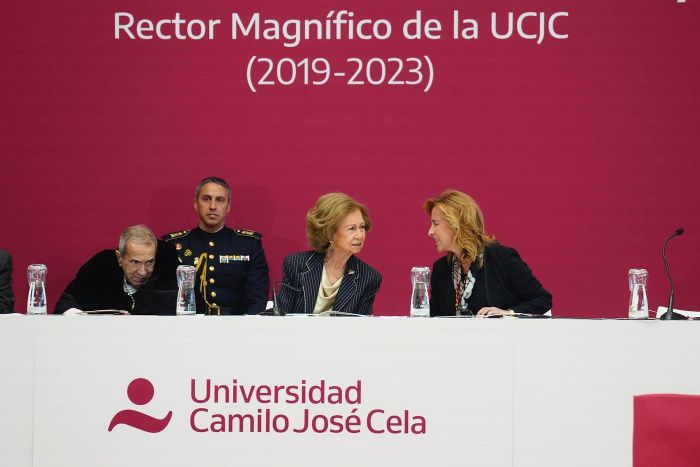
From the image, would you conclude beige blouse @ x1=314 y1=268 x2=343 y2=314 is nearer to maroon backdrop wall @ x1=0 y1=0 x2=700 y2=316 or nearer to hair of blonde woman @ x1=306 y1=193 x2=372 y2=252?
hair of blonde woman @ x1=306 y1=193 x2=372 y2=252

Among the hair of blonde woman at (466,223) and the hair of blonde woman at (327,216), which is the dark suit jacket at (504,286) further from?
the hair of blonde woman at (327,216)

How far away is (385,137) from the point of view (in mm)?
5895

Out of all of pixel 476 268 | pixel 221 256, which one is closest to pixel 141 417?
pixel 476 268

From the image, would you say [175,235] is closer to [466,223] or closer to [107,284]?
[107,284]

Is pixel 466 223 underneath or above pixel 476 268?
above

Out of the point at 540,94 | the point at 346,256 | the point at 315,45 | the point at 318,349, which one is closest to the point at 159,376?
the point at 318,349

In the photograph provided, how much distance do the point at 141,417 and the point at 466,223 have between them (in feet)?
5.54

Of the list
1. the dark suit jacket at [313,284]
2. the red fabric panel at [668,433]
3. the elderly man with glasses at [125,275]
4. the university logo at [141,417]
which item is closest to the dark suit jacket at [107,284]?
the elderly man with glasses at [125,275]

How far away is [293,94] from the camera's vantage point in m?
5.91

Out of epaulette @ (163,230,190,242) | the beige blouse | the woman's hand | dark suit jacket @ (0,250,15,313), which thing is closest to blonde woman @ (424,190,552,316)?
the woman's hand

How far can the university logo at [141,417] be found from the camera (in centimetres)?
378

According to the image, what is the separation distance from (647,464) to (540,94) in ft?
13.7

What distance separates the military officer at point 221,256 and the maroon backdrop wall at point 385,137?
439mm

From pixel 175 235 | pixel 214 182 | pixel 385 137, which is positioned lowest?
pixel 175 235
